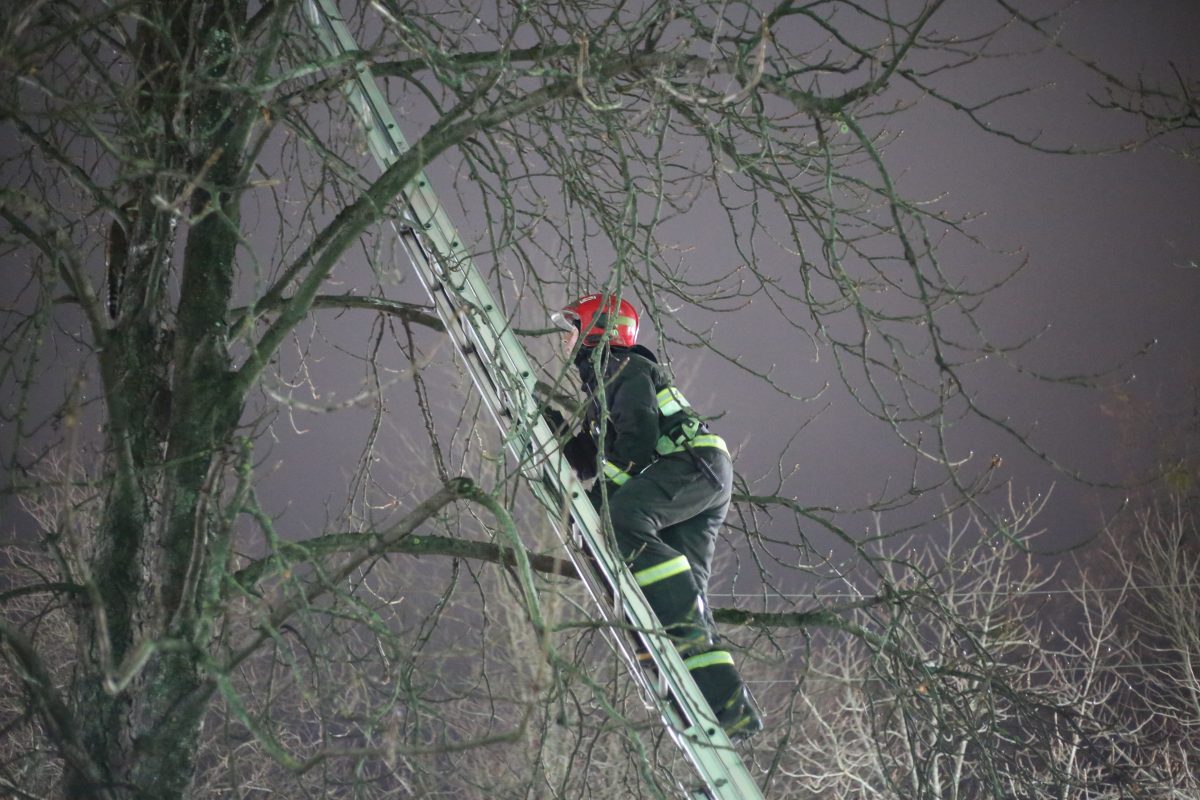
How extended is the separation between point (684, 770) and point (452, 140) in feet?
48.8

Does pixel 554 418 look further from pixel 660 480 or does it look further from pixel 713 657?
pixel 713 657

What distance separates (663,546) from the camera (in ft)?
15.0

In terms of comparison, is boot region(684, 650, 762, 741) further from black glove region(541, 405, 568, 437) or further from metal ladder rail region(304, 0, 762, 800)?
black glove region(541, 405, 568, 437)

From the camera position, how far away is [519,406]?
12.3 feet

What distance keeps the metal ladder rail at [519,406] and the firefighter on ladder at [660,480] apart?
46cm

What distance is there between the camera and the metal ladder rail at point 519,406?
368 cm

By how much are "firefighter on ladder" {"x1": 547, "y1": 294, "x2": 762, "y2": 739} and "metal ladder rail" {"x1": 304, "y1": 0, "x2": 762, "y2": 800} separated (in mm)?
461

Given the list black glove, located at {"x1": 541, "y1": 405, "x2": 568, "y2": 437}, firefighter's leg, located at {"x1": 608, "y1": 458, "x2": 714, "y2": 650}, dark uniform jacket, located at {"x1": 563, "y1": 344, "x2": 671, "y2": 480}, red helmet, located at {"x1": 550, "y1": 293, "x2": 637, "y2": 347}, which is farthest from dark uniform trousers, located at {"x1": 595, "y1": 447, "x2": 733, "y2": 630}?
red helmet, located at {"x1": 550, "y1": 293, "x2": 637, "y2": 347}

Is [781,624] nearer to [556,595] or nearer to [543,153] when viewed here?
[543,153]

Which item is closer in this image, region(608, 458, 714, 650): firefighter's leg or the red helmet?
region(608, 458, 714, 650): firefighter's leg

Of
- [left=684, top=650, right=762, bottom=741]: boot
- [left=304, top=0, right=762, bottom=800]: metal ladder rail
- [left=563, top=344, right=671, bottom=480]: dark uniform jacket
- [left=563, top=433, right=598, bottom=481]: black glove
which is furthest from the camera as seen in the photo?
[left=563, top=433, right=598, bottom=481]: black glove

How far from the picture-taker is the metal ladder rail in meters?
3.68

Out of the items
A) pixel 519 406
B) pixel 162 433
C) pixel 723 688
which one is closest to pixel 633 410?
pixel 519 406

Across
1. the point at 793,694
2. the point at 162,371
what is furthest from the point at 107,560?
the point at 793,694
